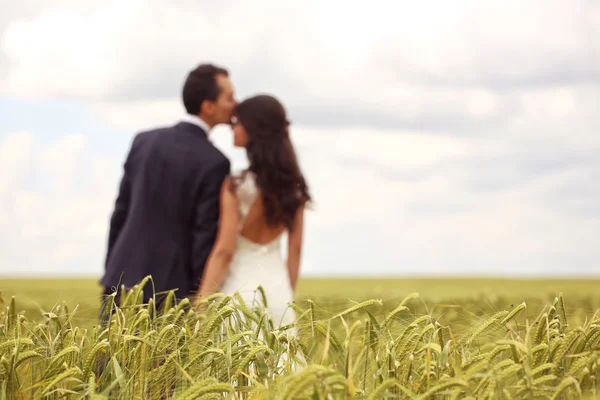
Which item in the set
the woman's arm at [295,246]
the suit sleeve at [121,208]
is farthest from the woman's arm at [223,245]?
the suit sleeve at [121,208]

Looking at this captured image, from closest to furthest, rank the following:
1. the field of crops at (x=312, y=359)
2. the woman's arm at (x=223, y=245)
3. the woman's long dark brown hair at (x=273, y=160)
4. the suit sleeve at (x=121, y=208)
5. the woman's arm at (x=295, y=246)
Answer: the field of crops at (x=312, y=359), the woman's arm at (x=223, y=245), the woman's long dark brown hair at (x=273, y=160), the woman's arm at (x=295, y=246), the suit sleeve at (x=121, y=208)

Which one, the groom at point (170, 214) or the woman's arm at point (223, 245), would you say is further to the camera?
the groom at point (170, 214)

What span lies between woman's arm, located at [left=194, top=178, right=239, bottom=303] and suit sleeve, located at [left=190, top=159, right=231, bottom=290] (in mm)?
135

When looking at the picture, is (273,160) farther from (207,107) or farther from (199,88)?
(199,88)

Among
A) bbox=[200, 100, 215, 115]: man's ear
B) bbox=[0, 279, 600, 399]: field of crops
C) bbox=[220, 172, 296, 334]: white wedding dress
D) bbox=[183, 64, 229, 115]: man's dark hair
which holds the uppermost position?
bbox=[183, 64, 229, 115]: man's dark hair

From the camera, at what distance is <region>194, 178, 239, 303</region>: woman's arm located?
5.73 metres

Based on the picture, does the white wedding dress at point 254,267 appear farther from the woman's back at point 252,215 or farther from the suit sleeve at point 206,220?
the suit sleeve at point 206,220

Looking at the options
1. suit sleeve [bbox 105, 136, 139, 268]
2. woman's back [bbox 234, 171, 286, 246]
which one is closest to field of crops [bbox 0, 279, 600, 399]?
woman's back [bbox 234, 171, 286, 246]

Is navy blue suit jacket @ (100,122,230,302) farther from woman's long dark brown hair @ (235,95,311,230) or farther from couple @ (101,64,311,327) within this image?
woman's long dark brown hair @ (235,95,311,230)

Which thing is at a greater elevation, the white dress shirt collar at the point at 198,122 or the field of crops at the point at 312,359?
the white dress shirt collar at the point at 198,122

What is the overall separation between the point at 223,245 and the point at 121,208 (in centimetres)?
121

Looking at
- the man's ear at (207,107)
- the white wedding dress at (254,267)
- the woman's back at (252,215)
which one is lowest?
the white wedding dress at (254,267)

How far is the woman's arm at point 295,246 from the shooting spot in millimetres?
6089

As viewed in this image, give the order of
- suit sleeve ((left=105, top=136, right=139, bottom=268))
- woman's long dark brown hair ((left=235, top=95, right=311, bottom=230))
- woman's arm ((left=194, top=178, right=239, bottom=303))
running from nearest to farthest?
woman's arm ((left=194, top=178, right=239, bottom=303))
woman's long dark brown hair ((left=235, top=95, right=311, bottom=230))
suit sleeve ((left=105, top=136, right=139, bottom=268))
